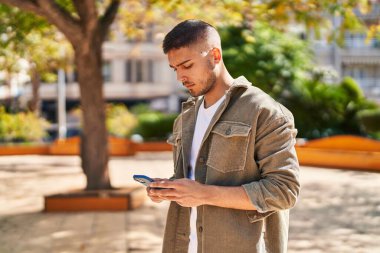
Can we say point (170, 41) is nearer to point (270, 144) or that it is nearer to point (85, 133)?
point (270, 144)

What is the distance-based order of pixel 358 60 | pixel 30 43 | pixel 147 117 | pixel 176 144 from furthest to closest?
1. pixel 358 60
2. pixel 147 117
3. pixel 30 43
4. pixel 176 144

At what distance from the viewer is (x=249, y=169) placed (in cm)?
225

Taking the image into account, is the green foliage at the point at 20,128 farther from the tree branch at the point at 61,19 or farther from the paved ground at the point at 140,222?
the tree branch at the point at 61,19

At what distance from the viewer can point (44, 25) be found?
12.6 m

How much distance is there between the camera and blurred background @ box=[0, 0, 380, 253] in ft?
27.3

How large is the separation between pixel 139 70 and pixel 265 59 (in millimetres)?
19826

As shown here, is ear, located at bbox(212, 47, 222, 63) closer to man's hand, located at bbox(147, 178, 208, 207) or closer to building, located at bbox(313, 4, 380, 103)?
man's hand, located at bbox(147, 178, 208, 207)

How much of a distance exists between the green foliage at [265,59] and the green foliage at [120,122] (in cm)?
474

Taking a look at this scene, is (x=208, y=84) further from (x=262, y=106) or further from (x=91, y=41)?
(x=91, y=41)

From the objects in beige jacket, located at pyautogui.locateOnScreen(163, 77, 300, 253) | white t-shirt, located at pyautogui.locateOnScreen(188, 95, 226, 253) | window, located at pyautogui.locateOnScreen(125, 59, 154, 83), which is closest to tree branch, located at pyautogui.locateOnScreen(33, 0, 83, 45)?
white t-shirt, located at pyautogui.locateOnScreen(188, 95, 226, 253)

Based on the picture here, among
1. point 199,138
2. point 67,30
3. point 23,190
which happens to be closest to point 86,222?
point 67,30

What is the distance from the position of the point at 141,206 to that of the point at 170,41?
8527 mm

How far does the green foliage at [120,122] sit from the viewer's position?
26.9 metres

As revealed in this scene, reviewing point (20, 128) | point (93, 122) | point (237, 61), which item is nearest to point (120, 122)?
point (20, 128)
